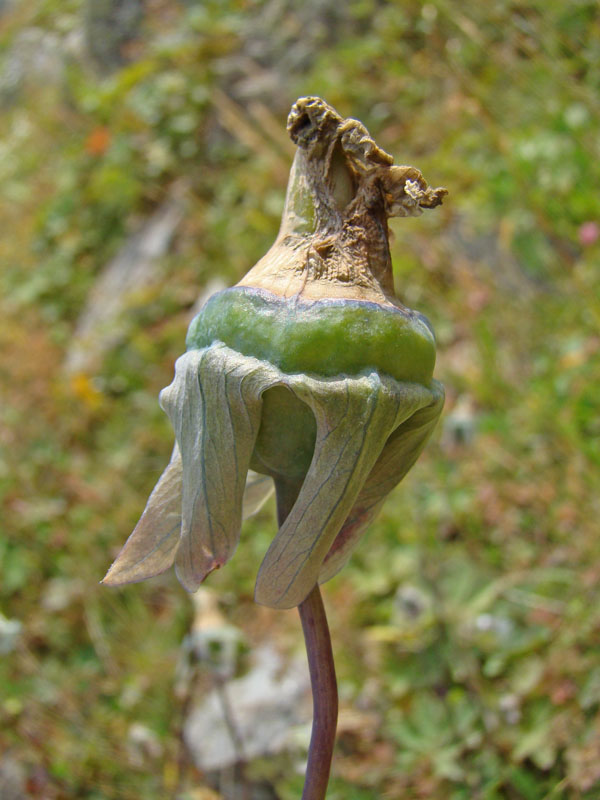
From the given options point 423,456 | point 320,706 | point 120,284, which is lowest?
point 120,284

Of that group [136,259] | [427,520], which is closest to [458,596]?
[427,520]

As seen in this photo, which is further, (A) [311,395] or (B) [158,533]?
(B) [158,533]

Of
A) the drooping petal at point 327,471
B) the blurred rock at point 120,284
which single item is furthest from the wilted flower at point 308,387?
the blurred rock at point 120,284

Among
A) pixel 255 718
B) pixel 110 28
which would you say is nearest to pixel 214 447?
pixel 255 718

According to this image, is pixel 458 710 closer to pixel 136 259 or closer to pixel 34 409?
pixel 34 409

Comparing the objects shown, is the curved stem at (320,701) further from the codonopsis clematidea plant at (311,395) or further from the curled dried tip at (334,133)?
the curled dried tip at (334,133)

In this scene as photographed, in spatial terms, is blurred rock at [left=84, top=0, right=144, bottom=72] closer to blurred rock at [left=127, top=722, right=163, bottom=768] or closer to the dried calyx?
blurred rock at [left=127, top=722, right=163, bottom=768]

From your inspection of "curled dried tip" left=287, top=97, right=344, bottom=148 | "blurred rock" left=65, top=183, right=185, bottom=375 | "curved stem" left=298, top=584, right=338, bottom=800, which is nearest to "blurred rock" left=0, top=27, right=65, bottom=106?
"blurred rock" left=65, top=183, right=185, bottom=375

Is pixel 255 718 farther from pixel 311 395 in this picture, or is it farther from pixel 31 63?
pixel 31 63
